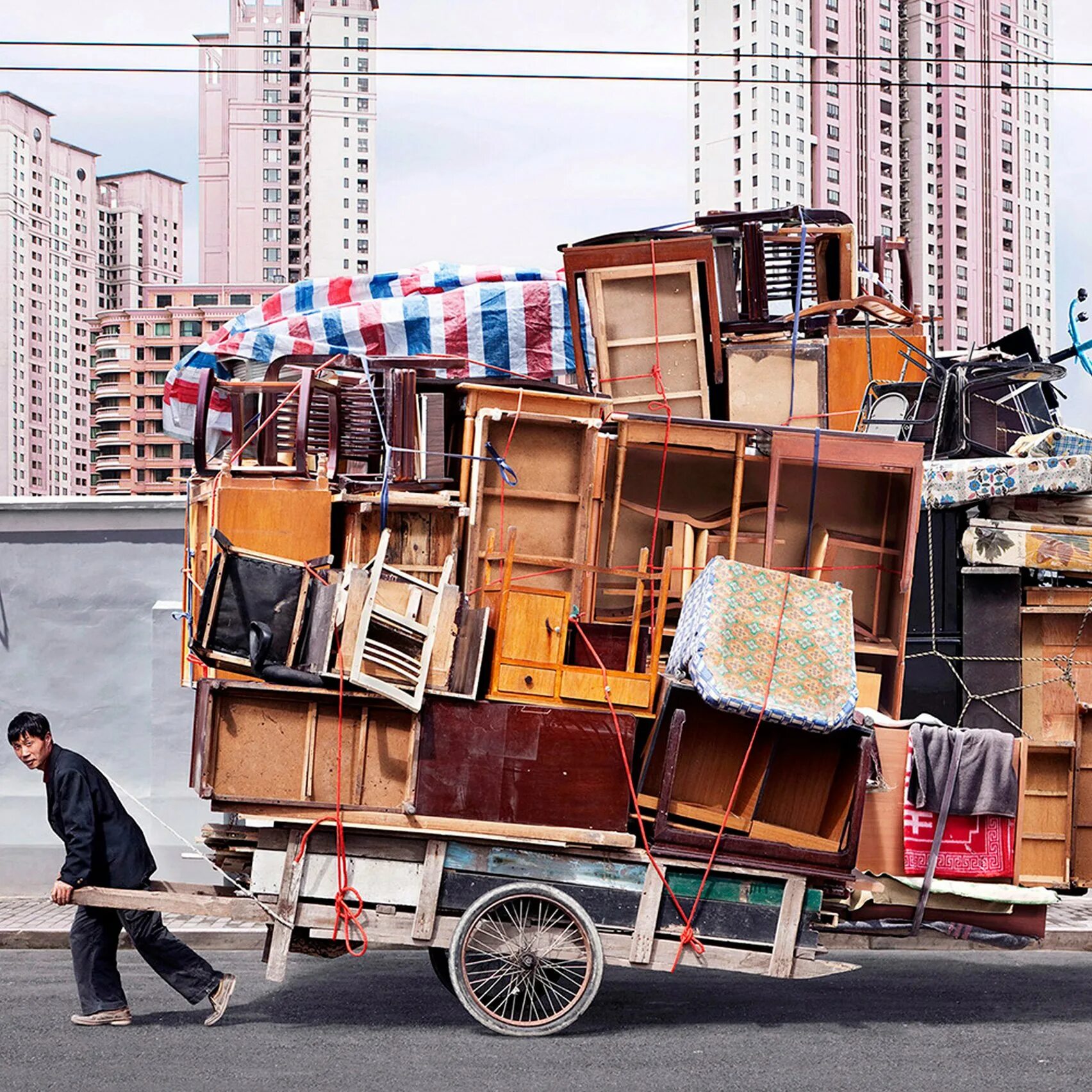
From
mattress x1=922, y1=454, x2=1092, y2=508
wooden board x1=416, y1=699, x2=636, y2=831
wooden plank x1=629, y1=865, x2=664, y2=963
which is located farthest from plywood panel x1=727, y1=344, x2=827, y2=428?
wooden plank x1=629, y1=865, x2=664, y2=963

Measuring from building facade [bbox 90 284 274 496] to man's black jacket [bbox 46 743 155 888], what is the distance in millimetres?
123205

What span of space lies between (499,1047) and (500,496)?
314cm

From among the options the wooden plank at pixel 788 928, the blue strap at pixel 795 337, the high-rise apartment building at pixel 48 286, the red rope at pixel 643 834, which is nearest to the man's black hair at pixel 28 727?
the red rope at pixel 643 834

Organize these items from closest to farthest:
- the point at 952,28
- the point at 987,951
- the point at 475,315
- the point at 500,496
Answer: the point at 500,496, the point at 987,951, the point at 475,315, the point at 952,28

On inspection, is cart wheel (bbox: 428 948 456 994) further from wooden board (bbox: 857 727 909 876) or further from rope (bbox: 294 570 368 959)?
wooden board (bbox: 857 727 909 876)

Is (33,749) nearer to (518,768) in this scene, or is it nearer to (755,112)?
(518,768)

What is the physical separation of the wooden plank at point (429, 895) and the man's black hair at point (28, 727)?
6.79ft

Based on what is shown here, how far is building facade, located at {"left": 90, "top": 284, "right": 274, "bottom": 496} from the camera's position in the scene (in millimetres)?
128250

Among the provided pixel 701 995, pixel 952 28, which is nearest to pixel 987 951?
pixel 701 995

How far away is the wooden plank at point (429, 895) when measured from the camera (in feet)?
24.4

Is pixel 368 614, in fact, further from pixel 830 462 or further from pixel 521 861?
pixel 830 462

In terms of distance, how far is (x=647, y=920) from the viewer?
7504 millimetres

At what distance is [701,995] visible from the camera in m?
8.71

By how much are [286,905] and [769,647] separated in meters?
2.85
